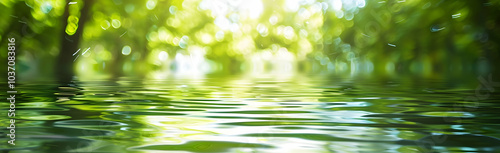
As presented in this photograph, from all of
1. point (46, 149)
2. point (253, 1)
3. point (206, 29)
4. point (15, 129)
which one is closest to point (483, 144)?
point (46, 149)

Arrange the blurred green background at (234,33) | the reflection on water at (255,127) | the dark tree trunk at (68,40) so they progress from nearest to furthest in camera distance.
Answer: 1. the reflection on water at (255,127)
2. the blurred green background at (234,33)
3. the dark tree trunk at (68,40)

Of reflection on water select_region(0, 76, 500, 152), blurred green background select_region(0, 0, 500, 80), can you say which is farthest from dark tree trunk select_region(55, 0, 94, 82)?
reflection on water select_region(0, 76, 500, 152)

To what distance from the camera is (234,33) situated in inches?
1737

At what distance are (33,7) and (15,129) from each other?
17.4 meters

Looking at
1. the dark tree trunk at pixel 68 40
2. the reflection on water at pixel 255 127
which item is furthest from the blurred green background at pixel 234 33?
the reflection on water at pixel 255 127

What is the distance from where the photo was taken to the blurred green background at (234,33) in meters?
18.9

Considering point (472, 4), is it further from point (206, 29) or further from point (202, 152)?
point (206, 29)

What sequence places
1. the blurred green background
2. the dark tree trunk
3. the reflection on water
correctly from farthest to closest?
1. the dark tree trunk
2. the blurred green background
3. the reflection on water

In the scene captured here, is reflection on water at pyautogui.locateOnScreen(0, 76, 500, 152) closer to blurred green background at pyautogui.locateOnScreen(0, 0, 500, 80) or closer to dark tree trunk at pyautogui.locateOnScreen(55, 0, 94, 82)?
blurred green background at pyautogui.locateOnScreen(0, 0, 500, 80)

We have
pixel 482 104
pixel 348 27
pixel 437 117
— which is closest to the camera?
pixel 437 117

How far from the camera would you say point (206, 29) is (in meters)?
37.2

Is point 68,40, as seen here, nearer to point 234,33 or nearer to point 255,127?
point 255,127

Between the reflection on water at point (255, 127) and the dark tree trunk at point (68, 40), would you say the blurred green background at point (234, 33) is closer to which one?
A: the dark tree trunk at point (68, 40)

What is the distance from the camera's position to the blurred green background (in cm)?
1891
